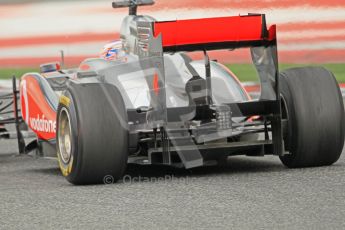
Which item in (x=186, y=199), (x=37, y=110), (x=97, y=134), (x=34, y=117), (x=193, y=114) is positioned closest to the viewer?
(x=186, y=199)

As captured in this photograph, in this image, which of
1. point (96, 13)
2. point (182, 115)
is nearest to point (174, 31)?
point (182, 115)

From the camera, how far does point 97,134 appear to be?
796cm

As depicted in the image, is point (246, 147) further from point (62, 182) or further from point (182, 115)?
point (62, 182)

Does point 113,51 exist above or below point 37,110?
above

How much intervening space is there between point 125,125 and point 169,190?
0.65 meters

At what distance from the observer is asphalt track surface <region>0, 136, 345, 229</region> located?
20.6ft

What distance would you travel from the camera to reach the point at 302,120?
8445 mm

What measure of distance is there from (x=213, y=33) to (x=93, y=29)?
425 inches

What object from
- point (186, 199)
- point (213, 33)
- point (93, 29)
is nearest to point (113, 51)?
point (213, 33)

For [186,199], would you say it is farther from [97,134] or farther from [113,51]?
[113,51]

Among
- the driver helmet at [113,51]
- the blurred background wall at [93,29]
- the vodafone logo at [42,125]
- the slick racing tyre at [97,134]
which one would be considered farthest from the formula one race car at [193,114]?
the blurred background wall at [93,29]
